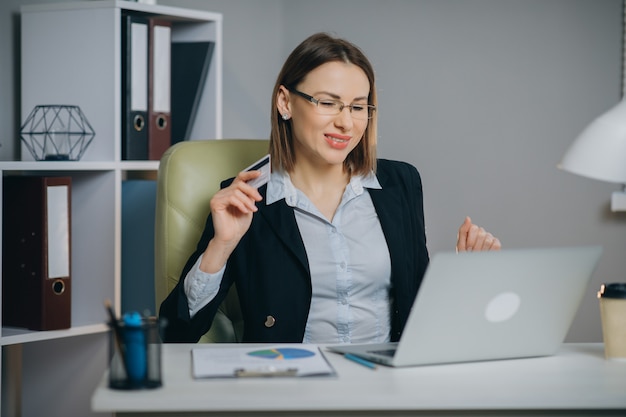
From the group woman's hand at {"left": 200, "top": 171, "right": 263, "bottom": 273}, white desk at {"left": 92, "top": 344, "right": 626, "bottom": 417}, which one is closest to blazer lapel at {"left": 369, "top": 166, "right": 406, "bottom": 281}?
woman's hand at {"left": 200, "top": 171, "right": 263, "bottom": 273}

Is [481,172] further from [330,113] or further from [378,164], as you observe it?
[330,113]

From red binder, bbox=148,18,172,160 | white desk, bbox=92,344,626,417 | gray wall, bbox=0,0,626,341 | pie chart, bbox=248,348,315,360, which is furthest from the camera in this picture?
gray wall, bbox=0,0,626,341

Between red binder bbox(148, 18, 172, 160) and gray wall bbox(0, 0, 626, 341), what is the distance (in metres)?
0.63

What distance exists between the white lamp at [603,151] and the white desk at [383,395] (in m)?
0.31

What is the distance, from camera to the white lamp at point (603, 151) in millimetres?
1293

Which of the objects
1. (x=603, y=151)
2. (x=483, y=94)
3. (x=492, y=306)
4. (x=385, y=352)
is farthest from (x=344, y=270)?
(x=483, y=94)

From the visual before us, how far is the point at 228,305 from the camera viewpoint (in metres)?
2.03

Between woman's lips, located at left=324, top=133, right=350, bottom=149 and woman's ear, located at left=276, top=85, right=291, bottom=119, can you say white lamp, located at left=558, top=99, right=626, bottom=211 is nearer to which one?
woman's lips, located at left=324, top=133, right=350, bottom=149

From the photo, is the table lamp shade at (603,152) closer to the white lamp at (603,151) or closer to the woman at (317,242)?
the white lamp at (603,151)

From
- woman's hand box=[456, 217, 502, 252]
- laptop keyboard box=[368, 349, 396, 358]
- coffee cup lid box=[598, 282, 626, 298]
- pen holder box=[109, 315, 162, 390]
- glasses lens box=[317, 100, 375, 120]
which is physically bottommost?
laptop keyboard box=[368, 349, 396, 358]

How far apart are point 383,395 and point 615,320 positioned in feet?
1.65

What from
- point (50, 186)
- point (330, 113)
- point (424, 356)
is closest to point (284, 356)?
point (424, 356)

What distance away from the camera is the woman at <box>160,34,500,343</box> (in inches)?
75.2

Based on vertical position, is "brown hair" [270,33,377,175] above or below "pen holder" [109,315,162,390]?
above
